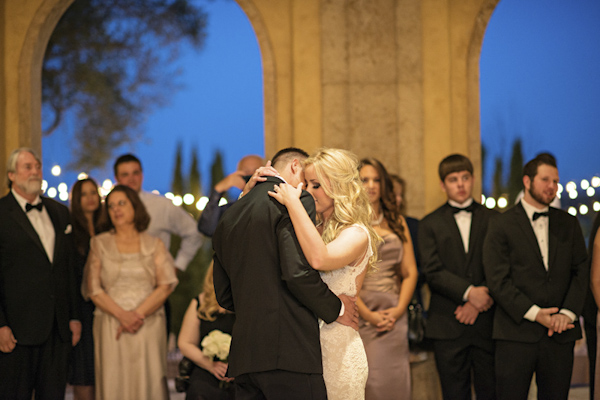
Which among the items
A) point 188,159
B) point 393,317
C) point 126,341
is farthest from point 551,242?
point 188,159

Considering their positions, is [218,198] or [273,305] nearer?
[273,305]

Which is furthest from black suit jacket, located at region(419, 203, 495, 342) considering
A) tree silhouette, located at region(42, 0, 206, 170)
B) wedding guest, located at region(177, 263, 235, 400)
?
tree silhouette, located at region(42, 0, 206, 170)

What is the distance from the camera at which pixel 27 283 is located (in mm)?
4879

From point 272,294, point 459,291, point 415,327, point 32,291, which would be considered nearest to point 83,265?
point 32,291

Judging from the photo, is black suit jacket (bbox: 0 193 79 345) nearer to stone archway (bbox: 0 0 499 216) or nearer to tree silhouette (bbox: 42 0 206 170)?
stone archway (bbox: 0 0 499 216)

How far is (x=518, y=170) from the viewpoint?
795 cm

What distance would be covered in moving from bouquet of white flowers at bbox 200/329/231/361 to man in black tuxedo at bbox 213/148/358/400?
153 cm

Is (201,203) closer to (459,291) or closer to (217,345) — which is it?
(217,345)

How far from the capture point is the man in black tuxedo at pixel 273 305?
3059 millimetres

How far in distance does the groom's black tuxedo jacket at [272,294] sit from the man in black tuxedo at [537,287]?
2022mm

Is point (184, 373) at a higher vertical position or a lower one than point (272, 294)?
lower

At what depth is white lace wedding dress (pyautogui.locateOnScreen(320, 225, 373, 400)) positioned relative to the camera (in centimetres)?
331

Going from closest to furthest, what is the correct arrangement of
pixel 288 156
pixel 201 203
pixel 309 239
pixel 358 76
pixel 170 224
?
pixel 309 239 → pixel 288 156 → pixel 358 76 → pixel 170 224 → pixel 201 203

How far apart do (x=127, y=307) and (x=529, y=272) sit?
2832 mm
